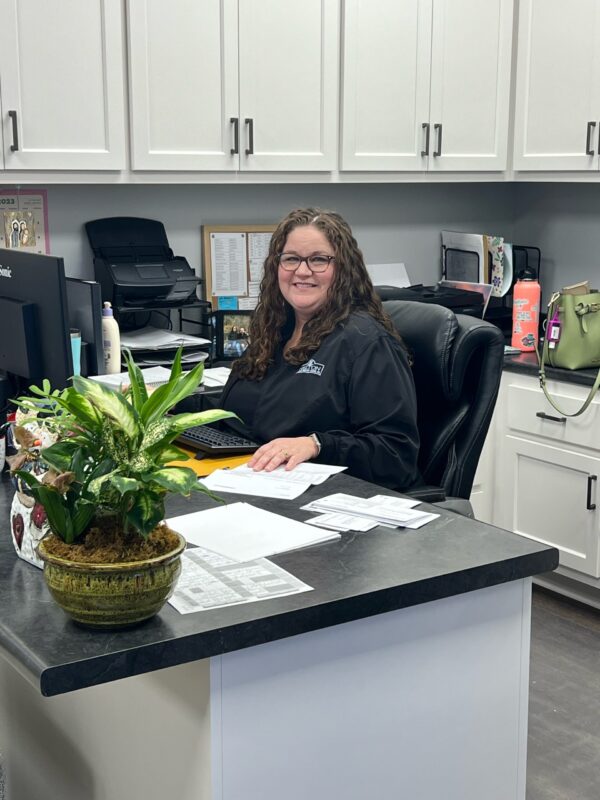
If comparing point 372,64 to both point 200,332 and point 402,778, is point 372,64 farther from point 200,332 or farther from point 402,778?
point 402,778

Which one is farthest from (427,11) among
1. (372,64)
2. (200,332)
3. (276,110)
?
(200,332)

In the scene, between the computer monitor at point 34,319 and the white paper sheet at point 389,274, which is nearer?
the computer monitor at point 34,319

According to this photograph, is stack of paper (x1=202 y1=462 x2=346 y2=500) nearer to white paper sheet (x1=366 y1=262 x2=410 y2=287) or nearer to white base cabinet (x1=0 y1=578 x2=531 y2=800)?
white base cabinet (x1=0 y1=578 x2=531 y2=800)

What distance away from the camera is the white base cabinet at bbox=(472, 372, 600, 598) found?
3230 millimetres

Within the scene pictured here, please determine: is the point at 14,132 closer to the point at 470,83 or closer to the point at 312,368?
the point at 312,368

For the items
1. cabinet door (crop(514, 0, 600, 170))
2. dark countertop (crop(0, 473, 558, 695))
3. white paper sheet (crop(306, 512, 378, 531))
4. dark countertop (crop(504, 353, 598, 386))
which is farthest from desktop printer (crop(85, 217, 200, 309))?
white paper sheet (crop(306, 512, 378, 531))

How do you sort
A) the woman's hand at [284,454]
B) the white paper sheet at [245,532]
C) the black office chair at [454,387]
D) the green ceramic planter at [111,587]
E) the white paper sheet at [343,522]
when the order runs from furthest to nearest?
1. the black office chair at [454,387]
2. the woman's hand at [284,454]
3. the white paper sheet at [343,522]
4. the white paper sheet at [245,532]
5. the green ceramic planter at [111,587]

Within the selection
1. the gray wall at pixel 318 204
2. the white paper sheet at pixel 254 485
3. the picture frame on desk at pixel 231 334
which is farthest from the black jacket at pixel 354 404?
the gray wall at pixel 318 204

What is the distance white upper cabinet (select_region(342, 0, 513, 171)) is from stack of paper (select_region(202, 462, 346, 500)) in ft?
5.29

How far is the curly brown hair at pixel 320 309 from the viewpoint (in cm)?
244

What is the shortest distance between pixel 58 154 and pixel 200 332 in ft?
2.69

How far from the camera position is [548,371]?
330cm

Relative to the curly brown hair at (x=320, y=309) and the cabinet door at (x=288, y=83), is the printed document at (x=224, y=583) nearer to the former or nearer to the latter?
the curly brown hair at (x=320, y=309)

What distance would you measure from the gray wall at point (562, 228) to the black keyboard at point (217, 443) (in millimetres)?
2050
